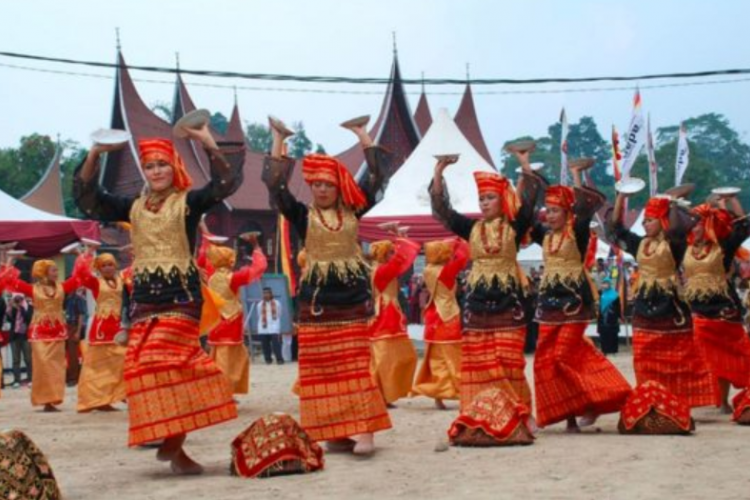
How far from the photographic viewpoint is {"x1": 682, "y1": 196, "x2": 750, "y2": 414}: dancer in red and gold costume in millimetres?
10641

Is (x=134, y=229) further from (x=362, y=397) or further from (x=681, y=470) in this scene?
(x=681, y=470)

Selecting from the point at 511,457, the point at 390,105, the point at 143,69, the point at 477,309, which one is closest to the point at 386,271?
the point at 477,309

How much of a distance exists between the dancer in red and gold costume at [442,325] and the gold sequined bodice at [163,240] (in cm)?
535

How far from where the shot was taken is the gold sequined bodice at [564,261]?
9469mm

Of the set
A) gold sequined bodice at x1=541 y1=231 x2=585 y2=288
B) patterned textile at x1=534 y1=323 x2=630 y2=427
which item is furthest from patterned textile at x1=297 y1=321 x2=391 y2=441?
gold sequined bodice at x1=541 y1=231 x2=585 y2=288

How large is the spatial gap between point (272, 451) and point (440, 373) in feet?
17.9

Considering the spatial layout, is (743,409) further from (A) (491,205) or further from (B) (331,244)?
(B) (331,244)

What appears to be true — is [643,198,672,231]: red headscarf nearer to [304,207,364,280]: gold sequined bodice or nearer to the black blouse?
[304,207,364,280]: gold sequined bodice

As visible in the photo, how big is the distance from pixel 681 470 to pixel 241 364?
6.62 m

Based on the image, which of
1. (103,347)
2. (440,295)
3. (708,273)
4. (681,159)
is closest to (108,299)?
(103,347)

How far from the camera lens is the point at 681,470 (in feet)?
23.6

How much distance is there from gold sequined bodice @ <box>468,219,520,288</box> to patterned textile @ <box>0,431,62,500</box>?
3954mm

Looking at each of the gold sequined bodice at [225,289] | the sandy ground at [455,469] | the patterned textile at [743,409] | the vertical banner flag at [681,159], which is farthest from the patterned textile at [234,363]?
the vertical banner flag at [681,159]

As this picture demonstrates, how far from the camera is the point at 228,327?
13.0 m
